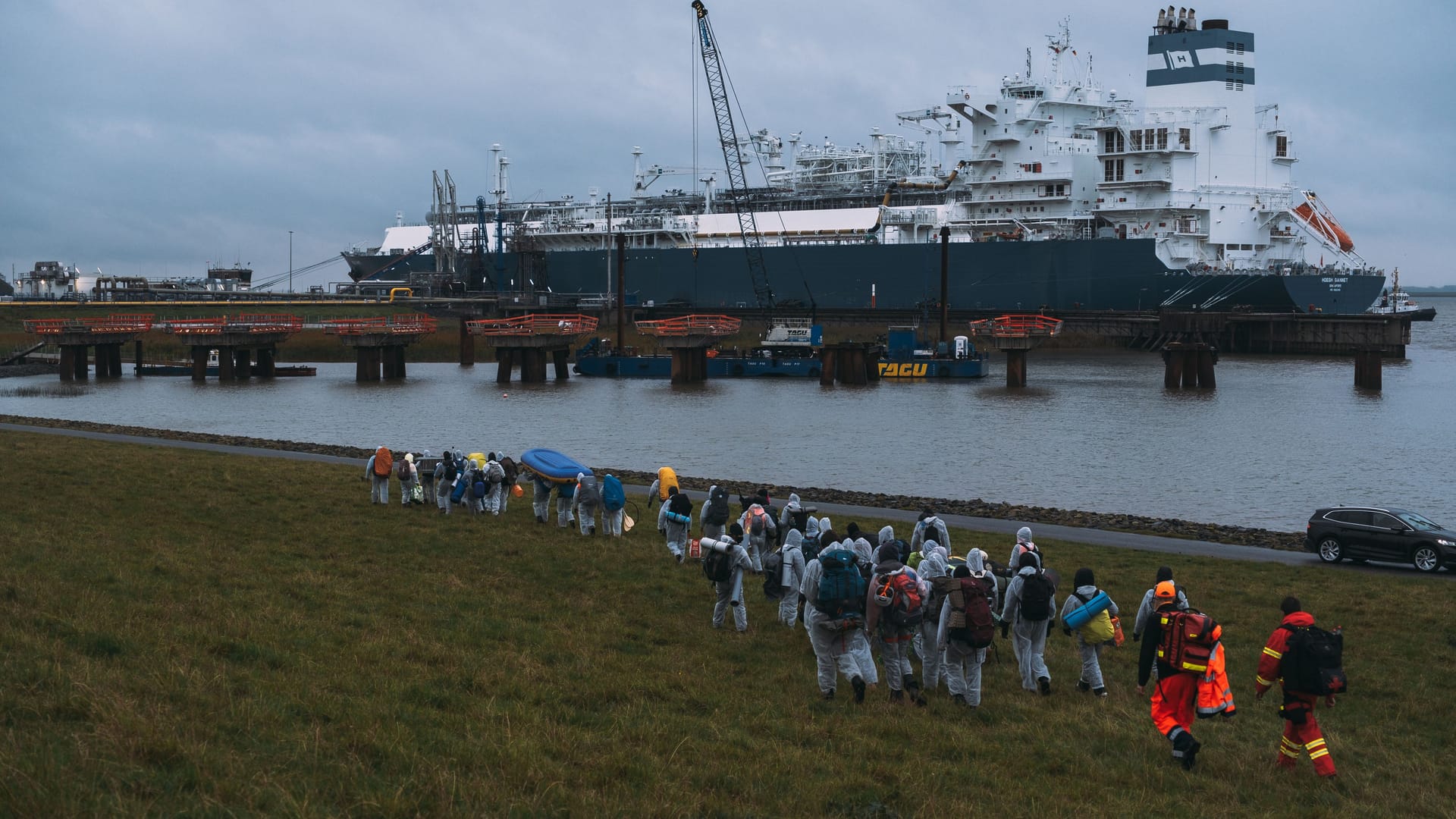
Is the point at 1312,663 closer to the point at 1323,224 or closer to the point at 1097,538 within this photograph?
the point at 1097,538

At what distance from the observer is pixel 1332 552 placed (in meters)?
17.8

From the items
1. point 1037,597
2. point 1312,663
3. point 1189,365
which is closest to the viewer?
point 1312,663

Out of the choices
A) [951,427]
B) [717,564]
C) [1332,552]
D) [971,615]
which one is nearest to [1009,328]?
[951,427]

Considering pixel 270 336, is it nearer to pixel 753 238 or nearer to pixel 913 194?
pixel 753 238

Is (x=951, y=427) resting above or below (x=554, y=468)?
below

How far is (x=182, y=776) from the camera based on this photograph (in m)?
6.27

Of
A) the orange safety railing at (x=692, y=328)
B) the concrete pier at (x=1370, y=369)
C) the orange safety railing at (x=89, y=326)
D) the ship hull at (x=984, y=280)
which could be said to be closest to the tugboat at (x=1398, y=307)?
the ship hull at (x=984, y=280)

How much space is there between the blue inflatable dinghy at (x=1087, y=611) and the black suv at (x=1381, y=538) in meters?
9.27

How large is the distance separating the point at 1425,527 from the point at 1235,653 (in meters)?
7.38

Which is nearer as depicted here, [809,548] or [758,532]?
[809,548]

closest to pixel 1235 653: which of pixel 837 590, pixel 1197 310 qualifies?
pixel 837 590

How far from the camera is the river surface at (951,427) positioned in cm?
2828

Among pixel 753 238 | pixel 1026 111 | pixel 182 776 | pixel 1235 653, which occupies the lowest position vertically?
pixel 1235 653

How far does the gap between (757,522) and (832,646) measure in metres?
4.16
